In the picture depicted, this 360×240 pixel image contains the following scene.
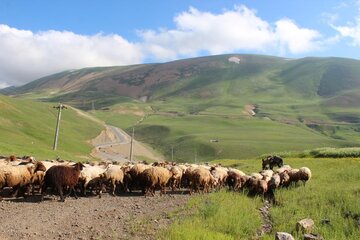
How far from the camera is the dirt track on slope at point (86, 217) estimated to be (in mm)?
14430

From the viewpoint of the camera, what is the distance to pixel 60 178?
19.9 meters

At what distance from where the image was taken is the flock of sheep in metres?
20.0

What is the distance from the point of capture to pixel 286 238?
46.2 ft

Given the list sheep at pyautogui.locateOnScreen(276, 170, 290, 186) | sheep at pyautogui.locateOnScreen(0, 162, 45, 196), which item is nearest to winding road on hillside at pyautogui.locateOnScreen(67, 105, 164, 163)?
sheep at pyautogui.locateOnScreen(276, 170, 290, 186)

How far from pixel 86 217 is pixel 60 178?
3.89 meters

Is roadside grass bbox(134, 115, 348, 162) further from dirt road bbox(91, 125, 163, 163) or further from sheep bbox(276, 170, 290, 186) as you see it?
sheep bbox(276, 170, 290, 186)

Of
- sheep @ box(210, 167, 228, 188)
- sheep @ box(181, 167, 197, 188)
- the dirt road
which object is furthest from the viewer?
A: the dirt road

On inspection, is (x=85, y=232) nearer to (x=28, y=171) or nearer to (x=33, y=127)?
(x=28, y=171)

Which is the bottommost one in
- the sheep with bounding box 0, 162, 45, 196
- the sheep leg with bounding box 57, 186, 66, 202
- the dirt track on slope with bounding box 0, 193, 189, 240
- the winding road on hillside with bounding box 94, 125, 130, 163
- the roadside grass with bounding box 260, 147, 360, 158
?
the winding road on hillside with bounding box 94, 125, 130, 163

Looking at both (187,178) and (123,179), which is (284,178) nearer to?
(187,178)

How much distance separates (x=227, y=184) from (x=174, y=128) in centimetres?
14182

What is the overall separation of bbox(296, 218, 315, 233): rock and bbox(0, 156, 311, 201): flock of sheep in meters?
6.60

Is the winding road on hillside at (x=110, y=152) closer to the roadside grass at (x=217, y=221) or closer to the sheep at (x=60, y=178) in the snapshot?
the sheep at (x=60, y=178)

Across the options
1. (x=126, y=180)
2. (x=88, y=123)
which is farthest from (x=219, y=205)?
(x=88, y=123)
